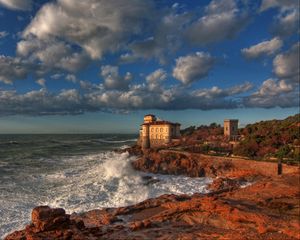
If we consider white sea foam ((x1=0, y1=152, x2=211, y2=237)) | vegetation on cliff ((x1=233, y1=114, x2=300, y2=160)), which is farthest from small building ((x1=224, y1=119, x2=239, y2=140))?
white sea foam ((x1=0, y1=152, x2=211, y2=237))

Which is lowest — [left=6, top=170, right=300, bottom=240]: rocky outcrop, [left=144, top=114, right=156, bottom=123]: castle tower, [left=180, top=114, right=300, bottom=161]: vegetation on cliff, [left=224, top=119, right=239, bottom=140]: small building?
[left=6, top=170, right=300, bottom=240]: rocky outcrop

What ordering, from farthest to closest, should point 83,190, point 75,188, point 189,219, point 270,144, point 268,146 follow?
point 270,144 < point 268,146 < point 75,188 < point 83,190 < point 189,219

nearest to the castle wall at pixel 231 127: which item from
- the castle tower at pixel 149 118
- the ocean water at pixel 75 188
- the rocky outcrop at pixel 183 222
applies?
the castle tower at pixel 149 118

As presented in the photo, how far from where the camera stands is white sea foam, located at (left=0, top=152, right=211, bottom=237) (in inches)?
854

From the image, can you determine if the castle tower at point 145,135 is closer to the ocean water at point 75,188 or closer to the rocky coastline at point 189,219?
the ocean water at point 75,188

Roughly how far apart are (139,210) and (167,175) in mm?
17794

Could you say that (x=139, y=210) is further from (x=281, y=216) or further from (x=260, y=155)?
(x=260, y=155)

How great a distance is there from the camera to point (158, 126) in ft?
206

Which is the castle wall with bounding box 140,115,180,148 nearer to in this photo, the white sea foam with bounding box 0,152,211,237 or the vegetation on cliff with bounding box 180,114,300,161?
the vegetation on cliff with bounding box 180,114,300,161

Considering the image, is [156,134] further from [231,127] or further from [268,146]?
[268,146]

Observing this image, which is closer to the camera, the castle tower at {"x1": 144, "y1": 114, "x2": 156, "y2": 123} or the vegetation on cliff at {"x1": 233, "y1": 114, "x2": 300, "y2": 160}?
the vegetation on cliff at {"x1": 233, "y1": 114, "x2": 300, "y2": 160}

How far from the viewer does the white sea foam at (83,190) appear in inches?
854

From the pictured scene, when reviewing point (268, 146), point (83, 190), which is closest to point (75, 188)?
point (83, 190)

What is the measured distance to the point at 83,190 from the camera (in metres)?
27.0
